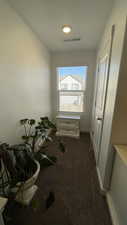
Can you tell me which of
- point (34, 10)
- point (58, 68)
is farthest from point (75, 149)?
point (34, 10)

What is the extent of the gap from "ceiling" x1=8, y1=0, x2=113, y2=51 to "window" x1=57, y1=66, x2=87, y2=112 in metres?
0.93

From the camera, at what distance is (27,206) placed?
48.4 inches

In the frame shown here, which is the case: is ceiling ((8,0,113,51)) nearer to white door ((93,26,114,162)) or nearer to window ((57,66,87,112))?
white door ((93,26,114,162))

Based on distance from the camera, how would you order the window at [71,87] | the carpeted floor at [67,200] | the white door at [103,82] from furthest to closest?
the window at [71,87] < the white door at [103,82] < the carpeted floor at [67,200]

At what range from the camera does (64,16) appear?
155cm

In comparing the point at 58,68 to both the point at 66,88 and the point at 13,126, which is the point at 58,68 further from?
the point at 13,126

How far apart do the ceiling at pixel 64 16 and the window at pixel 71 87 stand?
A: 931mm

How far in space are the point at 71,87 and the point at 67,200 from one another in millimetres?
2750

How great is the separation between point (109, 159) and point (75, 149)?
4.08 feet

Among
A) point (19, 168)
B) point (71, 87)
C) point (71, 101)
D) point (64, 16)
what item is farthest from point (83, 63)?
point (19, 168)

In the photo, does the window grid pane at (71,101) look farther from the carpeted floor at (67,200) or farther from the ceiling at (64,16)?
the carpeted floor at (67,200)

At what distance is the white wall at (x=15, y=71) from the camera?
1261 mm

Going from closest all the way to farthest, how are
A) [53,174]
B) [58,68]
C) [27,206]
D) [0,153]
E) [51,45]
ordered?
[0,153]
[27,206]
[53,174]
[51,45]
[58,68]

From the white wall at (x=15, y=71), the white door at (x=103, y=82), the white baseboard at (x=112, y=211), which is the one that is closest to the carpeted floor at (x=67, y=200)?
the white baseboard at (x=112, y=211)
